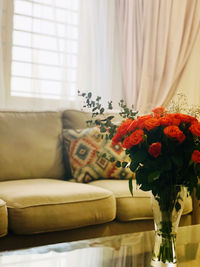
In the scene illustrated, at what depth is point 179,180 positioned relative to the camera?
39.4 inches

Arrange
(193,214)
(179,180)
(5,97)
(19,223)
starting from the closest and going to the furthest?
(179,180) → (19,223) → (193,214) → (5,97)

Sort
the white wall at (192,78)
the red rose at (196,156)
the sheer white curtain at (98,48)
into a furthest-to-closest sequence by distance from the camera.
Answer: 1. the white wall at (192,78)
2. the sheer white curtain at (98,48)
3. the red rose at (196,156)

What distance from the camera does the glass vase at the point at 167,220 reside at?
3.31ft

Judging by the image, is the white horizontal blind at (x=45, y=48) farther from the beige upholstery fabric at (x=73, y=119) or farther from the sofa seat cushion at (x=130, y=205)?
the sofa seat cushion at (x=130, y=205)

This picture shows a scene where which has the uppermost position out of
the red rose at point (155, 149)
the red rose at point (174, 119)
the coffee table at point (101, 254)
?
the red rose at point (174, 119)

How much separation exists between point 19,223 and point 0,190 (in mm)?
271

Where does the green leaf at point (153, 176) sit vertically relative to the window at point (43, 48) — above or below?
below

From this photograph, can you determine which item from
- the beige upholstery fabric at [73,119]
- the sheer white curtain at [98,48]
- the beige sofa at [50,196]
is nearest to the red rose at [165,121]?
the beige sofa at [50,196]

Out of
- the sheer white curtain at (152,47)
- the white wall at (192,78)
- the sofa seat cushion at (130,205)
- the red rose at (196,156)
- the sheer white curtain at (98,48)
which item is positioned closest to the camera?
the red rose at (196,156)

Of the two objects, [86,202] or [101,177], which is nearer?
[86,202]

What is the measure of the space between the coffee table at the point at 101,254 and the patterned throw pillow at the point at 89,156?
96 cm

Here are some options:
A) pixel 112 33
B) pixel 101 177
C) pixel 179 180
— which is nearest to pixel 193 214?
pixel 101 177

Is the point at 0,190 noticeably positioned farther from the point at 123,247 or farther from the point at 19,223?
the point at 123,247

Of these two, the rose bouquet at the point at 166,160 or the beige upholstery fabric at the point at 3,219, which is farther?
the beige upholstery fabric at the point at 3,219
